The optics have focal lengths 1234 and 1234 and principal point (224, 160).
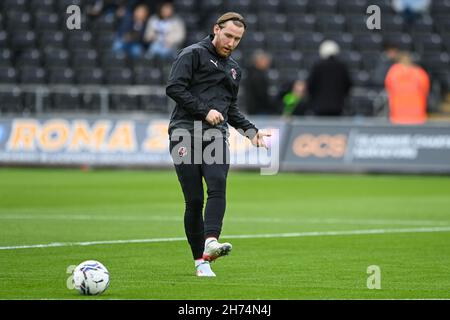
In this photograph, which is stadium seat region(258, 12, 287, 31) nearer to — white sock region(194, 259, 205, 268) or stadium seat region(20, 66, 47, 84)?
stadium seat region(20, 66, 47, 84)

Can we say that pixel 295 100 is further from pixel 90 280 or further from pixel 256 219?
pixel 90 280

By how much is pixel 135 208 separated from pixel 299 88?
11764 mm

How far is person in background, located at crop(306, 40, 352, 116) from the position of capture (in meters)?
29.4

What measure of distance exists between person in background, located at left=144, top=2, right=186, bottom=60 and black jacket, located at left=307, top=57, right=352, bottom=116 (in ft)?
16.1

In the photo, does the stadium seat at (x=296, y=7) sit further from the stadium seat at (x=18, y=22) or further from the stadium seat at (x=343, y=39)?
the stadium seat at (x=18, y=22)

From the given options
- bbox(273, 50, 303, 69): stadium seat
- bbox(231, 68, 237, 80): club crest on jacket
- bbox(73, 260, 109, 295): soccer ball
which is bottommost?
bbox(73, 260, 109, 295): soccer ball

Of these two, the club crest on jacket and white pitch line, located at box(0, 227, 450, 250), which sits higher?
the club crest on jacket

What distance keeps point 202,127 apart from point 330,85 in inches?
722

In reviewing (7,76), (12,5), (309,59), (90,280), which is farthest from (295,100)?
(90,280)

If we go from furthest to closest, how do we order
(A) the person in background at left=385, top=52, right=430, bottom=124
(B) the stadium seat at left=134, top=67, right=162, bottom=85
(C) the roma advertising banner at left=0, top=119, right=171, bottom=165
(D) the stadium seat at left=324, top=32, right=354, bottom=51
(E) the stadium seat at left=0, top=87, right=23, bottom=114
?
(D) the stadium seat at left=324, top=32, right=354, bottom=51
(B) the stadium seat at left=134, top=67, right=162, bottom=85
(E) the stadium seat at left=0, top=87, right=23, bottom=114
(C) the roma advertising banner at left=0, top=119, right=171, bottom=165
(A) the person in background at left=385, top=52, right=430, bottom=124

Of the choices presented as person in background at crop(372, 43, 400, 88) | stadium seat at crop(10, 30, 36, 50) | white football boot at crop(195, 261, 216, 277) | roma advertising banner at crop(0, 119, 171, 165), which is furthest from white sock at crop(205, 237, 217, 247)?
stadium seat at crop(10, 30, 36, 50)

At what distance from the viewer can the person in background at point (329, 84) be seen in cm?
2938
